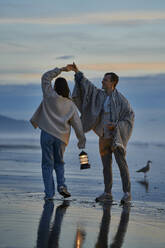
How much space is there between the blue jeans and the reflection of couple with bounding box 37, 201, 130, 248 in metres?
0.93

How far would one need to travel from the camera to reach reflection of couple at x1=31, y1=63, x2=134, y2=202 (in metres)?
10.5

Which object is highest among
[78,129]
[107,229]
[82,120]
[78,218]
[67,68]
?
[67,68]

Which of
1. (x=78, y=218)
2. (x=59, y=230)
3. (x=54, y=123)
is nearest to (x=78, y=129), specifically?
(x=54, y=123)

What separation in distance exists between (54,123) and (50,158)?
543 mm

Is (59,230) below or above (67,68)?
below

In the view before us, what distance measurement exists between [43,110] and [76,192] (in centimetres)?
207

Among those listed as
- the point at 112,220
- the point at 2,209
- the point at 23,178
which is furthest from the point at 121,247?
the point at 23,178

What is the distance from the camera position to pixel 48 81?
34.2ft

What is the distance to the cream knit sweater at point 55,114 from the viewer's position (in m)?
10.5

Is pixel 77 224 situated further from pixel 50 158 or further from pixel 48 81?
pixel 48 81

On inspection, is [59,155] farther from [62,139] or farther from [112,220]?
[112,220]

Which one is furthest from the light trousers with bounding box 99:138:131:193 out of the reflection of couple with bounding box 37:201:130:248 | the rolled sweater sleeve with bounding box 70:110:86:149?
the reflection of couple with bounding box 37:201:130:248

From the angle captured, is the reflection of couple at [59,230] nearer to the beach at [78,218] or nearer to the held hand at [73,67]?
the beach at [78,218]

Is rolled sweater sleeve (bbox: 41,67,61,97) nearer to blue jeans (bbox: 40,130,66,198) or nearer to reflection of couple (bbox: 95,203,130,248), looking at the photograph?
blue jeans (bbox: 40,130,66,198)
